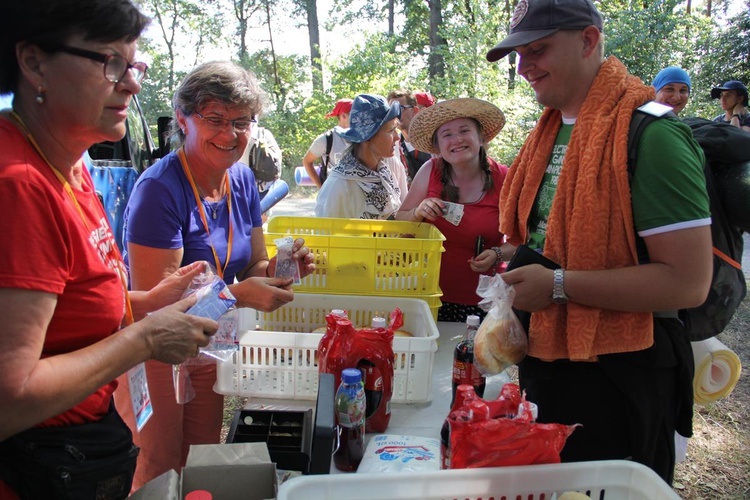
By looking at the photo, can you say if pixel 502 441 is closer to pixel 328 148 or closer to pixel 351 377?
pixel 351 377

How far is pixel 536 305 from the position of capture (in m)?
1.49

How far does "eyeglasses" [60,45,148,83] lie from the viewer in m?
1.08

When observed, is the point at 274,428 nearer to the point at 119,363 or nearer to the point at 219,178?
the point at 119,363

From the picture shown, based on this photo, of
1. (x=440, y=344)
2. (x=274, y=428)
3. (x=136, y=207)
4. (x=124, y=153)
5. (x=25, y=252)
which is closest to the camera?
(x=25, y=252)

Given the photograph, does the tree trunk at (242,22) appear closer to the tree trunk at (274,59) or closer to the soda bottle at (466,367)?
the tree trunk at (274,59)

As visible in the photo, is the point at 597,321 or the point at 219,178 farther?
the point at 219,178

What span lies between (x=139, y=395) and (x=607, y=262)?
1.33 meters

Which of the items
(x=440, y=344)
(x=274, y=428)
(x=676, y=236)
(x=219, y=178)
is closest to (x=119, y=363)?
(x=274, y=428)

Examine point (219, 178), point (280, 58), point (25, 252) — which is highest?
point (280, 58)

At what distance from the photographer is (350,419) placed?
1.37m

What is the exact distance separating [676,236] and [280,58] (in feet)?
70.4

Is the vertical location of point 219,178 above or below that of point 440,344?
above

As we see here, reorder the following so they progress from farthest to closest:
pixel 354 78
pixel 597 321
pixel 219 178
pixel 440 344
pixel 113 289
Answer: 1. pixel 354 78
2. pixel 440 344
3. pixel 219 178
4. pixel 597 321
5. pixel 113 289

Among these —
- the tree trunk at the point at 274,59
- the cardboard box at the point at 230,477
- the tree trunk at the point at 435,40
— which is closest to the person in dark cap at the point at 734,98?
the cardboard box at the point at 230,477
